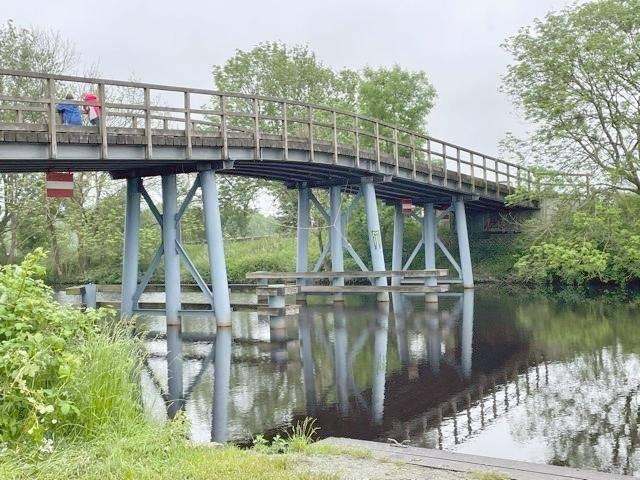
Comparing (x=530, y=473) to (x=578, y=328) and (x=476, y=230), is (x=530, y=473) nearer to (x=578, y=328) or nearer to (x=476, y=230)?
(x=578, y=328)

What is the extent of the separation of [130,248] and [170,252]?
132 cm

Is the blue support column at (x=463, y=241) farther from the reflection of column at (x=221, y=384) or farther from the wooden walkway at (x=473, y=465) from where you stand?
the wooden walkway at (x=473, y=465)

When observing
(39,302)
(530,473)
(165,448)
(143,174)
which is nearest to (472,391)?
(530,473)

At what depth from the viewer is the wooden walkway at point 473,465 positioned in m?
5.54

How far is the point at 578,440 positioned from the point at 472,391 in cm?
283

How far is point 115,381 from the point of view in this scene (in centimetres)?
644

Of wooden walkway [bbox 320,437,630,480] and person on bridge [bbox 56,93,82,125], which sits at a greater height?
person on bridge [bbox 56,93,82,125]

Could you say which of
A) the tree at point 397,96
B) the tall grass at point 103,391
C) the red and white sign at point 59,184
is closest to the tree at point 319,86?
the tree at point 397,96

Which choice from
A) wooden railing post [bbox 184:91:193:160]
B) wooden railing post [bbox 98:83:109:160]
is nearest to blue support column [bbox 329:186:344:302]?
wooden railing post [bbox 184:91:193:160]

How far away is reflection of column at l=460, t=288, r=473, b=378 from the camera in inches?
502

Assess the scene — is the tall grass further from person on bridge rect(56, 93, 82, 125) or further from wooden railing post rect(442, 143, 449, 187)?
wooden railing post rect(442, 143, 449, 187)

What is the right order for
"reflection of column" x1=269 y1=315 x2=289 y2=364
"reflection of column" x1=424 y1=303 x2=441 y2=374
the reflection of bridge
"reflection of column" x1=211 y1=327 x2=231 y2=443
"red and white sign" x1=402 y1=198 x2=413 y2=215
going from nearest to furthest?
1. "reflection of column" x1=211 y1=327 x2=231 y2=443
2. the reflection of bridge
3. "reflection of column" x1=424 y1=303 x2=441 y2=374
4. "reflection of column" x1=269 y1=315 x2=289 y2=364
5. "red and white sign" x1=402 y1=198 x2=413 y2=215

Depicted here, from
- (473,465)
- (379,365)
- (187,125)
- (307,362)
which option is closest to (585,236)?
(379,365)

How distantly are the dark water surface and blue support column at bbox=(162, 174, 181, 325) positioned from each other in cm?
57
